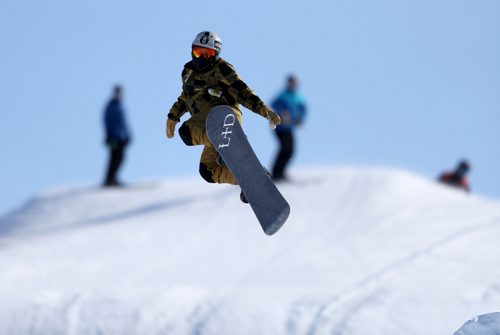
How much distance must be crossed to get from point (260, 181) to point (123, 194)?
11667mm

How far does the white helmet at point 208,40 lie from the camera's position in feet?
21.6

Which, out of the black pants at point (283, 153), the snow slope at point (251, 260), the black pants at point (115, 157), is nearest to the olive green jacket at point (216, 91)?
the snow slope at point (251, 260)

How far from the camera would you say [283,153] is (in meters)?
17.3

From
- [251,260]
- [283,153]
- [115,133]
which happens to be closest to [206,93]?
[251,260]

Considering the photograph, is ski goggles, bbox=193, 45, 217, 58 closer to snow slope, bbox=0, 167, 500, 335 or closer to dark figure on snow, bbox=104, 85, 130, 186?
snow slope, bbox=0, 167, 500, 335

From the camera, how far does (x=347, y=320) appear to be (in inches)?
393

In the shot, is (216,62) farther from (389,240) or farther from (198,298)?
(389,240)

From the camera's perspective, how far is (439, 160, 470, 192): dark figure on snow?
62.8 feet

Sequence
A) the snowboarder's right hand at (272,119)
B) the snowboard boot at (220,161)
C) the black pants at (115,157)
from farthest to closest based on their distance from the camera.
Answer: the black pants at (115,157) → the snowboard boot at (220,161) → the snowboarder's right hand at (272,119)

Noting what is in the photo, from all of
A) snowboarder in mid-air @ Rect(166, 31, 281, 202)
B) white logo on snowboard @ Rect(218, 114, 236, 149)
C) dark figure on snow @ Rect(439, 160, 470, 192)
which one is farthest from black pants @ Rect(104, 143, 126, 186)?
white logo on snowboard @ Rect(218, 114, 236, 149)

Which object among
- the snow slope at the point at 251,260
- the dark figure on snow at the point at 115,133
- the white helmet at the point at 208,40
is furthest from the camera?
the dark figure on snow at the point at 115,133

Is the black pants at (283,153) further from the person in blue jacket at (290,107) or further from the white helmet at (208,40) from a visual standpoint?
the white helmet at (208,40)

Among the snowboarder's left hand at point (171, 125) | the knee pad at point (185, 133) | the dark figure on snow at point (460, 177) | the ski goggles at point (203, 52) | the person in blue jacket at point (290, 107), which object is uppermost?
the person in blue jacket at point (290, 107)

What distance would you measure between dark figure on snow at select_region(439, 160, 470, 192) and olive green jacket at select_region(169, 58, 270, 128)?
1268 cm
